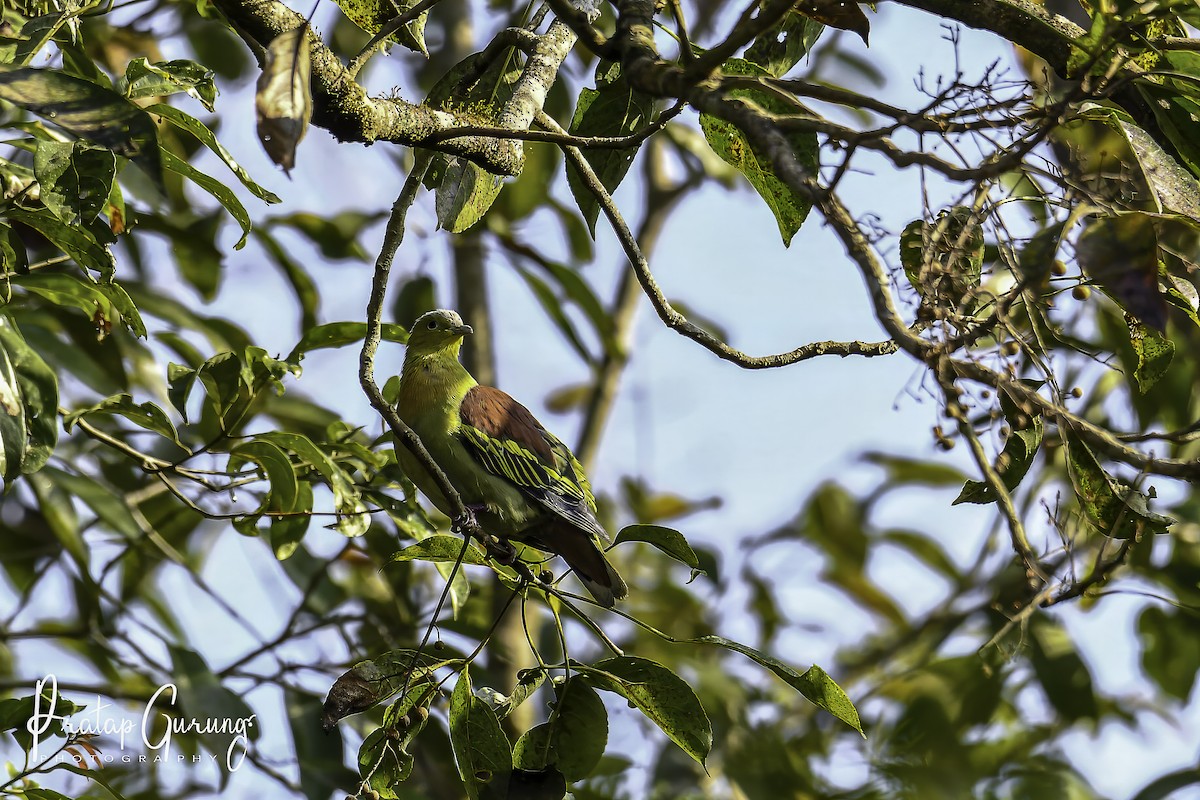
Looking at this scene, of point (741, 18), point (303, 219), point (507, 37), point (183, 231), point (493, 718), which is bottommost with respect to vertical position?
point (493, 718)

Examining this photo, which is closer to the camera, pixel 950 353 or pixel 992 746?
pixel 950 353

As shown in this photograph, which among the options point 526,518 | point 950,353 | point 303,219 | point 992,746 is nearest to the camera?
point 950,353

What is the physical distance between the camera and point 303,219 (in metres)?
4.68

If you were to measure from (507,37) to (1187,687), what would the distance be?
402cm

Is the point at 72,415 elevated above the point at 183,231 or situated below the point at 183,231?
below

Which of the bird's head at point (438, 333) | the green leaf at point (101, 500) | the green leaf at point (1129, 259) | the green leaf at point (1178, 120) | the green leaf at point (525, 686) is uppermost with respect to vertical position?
the bird's head at point (438, 333)

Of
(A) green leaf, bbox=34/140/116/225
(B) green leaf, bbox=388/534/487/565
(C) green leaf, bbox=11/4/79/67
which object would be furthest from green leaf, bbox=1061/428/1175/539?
(C) green leaf, bbox=11/4/79/67

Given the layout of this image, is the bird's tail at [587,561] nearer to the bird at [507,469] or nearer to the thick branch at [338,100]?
the bird at [507,469]

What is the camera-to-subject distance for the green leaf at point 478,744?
98.3 inches

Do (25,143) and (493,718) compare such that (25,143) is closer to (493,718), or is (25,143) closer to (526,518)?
(493,718)

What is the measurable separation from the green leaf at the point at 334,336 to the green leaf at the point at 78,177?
1.02m

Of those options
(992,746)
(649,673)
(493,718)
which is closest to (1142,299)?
(649,673)

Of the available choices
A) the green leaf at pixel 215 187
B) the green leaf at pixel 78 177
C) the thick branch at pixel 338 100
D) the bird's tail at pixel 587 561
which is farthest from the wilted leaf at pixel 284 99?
the bird's tail at pixel 587 561

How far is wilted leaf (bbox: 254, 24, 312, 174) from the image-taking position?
5.24 feet
